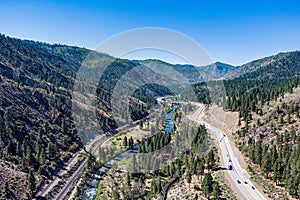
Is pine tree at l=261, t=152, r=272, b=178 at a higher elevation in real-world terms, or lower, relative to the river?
higher

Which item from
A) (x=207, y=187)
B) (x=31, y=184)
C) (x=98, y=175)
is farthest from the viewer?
(x=98, y=175)

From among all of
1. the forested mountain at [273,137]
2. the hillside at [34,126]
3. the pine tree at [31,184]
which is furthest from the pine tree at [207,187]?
the hillside at [34,126]

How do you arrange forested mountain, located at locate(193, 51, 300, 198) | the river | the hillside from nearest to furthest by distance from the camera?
forested mountain, located at locate(193, 51, 300, 198), the river, the hillside

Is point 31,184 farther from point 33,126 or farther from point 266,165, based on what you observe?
point 266,165

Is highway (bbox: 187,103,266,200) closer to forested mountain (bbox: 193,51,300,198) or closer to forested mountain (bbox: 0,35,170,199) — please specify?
forested mountain (bbox: 193,51,300,198)

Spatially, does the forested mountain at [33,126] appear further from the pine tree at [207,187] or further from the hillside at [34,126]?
the pine tree at [207,187]

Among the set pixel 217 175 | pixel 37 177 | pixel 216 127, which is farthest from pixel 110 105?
pixel 217 175

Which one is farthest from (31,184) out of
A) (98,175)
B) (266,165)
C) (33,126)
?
(266,165)

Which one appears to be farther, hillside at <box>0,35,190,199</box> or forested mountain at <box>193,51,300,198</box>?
hillside at <box>0,35,190,199</box>

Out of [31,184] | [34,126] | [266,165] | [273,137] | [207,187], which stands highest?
[273,137]

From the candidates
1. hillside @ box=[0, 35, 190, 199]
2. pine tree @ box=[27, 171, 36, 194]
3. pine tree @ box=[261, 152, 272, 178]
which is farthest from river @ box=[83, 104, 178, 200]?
pine tree @ box=[261, 152, 272, 178]

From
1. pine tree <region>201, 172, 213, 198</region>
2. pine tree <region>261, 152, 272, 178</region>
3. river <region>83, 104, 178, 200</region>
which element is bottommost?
river <region>83, 104, 178, 200</region>
